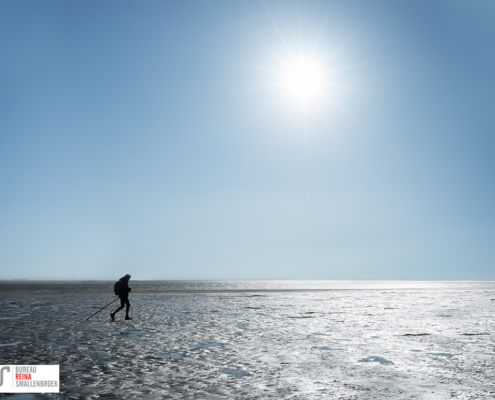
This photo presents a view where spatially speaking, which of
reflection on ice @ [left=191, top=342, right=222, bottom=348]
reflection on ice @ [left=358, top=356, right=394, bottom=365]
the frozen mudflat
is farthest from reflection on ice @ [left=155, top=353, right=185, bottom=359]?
reflection on ice @ [left=358, top=356, right=394, bottom=365]

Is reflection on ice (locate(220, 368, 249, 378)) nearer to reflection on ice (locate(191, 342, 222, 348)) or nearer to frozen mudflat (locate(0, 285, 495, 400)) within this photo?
frozen mudflat (locate(0, 285, 495, 400))

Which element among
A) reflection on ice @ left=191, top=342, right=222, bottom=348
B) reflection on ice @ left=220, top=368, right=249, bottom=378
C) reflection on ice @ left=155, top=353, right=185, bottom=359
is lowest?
reflection on ice @ left=191, top=342, right=222, bottom=348

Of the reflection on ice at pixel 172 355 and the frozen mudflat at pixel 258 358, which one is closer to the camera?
the frozen mudflat at pixel 258 358

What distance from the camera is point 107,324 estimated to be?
1794 centimetres

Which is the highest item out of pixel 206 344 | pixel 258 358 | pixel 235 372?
pixel 235 372

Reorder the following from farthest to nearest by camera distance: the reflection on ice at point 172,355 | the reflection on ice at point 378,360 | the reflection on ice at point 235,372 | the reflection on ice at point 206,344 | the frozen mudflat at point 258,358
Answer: the reflection on ice at point 206,344
the reflection on ice at point 172,355
the reflection on ice at point 378,360
the reflection on ice at point 235,372
the frozen mudflat at point 258,358

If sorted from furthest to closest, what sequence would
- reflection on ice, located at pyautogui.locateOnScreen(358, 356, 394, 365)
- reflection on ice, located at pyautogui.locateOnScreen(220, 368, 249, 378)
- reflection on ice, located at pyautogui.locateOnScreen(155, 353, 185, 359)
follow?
reflection on ice, located at pyautogui.locateOnScreen(155, 353, 185, 359) → reflection on ice, located at pyautogui.locateOnScreen(358, 356, 394, 365) → reflection on ice, located at pyautogui.locateOnScreen(220, 368, 249, 378)

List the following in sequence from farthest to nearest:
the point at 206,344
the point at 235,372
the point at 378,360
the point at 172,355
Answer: the point at 206,344 → the point at 172,355 → the point at 378,360 → the point at 235,372

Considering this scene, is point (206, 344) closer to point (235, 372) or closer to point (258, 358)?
point (258, 358)

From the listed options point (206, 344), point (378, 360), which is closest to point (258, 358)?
point (206, 344)

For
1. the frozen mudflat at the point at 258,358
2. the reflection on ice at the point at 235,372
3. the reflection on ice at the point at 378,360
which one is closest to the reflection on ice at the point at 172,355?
the frozen mudflat at the point at 258,358

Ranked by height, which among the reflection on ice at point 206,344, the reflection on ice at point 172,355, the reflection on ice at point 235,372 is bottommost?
the reflection on ice at point 206,344

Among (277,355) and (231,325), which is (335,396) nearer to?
(277,355)

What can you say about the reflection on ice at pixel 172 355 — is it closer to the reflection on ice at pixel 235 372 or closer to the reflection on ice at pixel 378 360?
the reflection on ice at pixel 235 372
